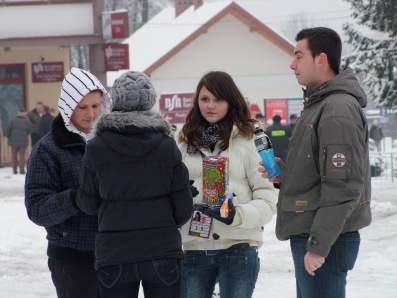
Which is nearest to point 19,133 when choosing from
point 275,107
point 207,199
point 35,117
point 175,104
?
point 35,117

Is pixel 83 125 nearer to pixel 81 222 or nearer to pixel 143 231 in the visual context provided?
pixel 81 222

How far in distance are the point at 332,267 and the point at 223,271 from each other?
669 millimetres

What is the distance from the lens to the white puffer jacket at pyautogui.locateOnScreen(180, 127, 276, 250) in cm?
443

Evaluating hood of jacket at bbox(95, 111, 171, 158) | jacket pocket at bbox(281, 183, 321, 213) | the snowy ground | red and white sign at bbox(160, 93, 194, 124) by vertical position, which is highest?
hood of jacket at bbox(95, 111, 171, 158)

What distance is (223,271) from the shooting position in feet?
14.6

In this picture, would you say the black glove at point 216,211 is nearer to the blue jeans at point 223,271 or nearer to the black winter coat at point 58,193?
the blue jeans at point 223,271

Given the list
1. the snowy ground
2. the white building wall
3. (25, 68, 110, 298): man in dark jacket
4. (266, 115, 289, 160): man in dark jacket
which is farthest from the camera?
the white building wall

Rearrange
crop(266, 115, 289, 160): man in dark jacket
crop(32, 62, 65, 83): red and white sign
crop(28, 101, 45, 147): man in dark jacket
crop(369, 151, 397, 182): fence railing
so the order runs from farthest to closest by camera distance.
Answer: crop(32, 62, 65, 83): red and white sign → crop(369, 151, 397, 182): fence railing → crop(28, 101, 45, 147): man in dark jacket → crop(266, 115, 289, 160): man in dark jacket

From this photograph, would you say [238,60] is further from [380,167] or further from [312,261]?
[312,261]

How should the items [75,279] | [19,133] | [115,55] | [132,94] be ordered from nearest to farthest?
[132,94], [75,279], [115,55], [19,133]

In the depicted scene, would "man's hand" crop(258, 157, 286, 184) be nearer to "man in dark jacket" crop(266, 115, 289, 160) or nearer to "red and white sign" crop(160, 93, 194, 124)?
"man in dark jacket" crop(266, 115, 289, 160)

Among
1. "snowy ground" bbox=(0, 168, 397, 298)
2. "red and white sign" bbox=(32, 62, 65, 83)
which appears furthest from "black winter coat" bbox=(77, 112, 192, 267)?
"red and white sign" bbox=(32, 62, 65, 83)

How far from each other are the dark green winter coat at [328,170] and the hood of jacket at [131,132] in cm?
68

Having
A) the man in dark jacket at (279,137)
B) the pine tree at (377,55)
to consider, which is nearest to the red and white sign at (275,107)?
the man in dark jacket at (279,137)
